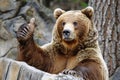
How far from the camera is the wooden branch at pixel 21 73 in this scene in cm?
482

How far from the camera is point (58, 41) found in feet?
22.3

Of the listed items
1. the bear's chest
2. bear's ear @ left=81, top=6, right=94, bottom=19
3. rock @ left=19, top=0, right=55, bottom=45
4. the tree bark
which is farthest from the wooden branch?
rock @ left=19, top=0, right=55, bottom=45

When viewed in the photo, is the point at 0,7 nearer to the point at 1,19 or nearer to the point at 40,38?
the point at 1,19

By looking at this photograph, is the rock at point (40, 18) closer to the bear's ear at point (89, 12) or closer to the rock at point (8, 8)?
the rock at point (8, 8)

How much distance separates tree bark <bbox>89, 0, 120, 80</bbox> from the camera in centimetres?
855

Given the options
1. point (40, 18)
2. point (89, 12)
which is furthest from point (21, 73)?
point (40, 18)

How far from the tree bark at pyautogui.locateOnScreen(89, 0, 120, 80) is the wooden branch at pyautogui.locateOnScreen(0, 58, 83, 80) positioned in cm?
368

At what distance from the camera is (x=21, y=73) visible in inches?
193

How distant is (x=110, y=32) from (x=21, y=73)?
154 inches

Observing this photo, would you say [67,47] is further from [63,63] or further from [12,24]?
[12,24]

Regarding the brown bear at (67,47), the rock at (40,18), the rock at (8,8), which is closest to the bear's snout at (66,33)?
the brown bear at (67,47)

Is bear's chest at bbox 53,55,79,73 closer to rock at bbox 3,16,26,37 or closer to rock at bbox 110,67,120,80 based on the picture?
rock at bbox 110,67,120,80

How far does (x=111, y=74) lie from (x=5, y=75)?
3957 millimetres

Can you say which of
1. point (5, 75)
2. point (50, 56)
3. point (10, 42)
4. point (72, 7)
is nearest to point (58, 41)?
point (50, 56)
